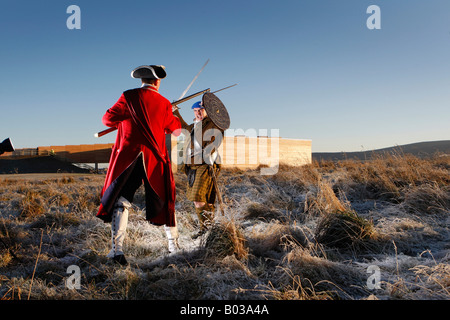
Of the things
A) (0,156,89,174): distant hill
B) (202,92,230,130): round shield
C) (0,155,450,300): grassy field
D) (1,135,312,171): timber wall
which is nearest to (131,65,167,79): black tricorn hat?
(202,92,230,130): round shield

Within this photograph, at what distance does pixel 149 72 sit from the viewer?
3.15 m

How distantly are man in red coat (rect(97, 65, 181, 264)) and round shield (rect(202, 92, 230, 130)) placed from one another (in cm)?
68

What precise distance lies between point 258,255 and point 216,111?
6.05 ft

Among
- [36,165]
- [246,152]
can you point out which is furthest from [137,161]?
[36,165]

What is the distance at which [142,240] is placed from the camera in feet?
12.1

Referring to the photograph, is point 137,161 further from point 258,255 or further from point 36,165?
point 36,165

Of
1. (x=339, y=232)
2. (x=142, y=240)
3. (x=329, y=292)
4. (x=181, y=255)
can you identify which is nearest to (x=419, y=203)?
(x=339, y=232)

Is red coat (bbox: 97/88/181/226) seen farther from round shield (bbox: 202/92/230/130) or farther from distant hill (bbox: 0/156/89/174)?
distant hill (bbox: 0/156/89/174)

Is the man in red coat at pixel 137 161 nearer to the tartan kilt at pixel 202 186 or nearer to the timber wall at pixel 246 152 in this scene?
the tartan kilt at pixel 202 186

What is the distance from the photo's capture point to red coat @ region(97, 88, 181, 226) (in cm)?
293

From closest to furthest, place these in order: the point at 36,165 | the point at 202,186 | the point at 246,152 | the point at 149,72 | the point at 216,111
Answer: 1. the point at 149,72
2. the point at 216,111
3. the point at 202,186
4. the point at 246,152
5. the point at 36,165

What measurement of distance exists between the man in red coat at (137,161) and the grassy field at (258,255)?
0.45 metres

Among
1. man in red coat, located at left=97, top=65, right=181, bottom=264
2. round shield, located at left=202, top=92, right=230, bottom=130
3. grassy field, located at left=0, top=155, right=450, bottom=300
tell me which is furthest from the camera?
round shield, located at left=202, top=92, right=230, bottom=130

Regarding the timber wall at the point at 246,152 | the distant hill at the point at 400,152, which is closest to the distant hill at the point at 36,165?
the timber wall at the point at 246,152
